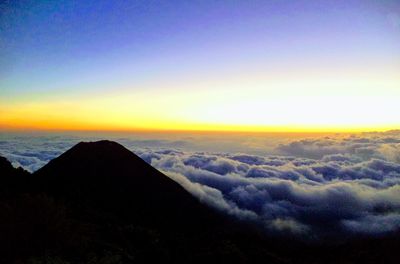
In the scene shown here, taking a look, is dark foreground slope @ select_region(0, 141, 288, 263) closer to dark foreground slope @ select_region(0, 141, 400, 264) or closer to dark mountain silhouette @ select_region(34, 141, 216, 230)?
dark foreground slope @ select_region(0, 141, 400, 264)

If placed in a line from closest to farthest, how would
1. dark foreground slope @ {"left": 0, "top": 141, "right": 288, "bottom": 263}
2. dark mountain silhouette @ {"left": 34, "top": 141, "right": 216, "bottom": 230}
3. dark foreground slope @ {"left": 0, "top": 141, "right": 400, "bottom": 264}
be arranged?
dark foreground slope @ {"left": 0, "top": 141, "right": 288, "bottom": 263} < dark foreground slope @ {"left": 0, "top": 141, "right": 400, "bottom": 264} < dark mountain silhouette @ {"left": 34, "top": 141, "right": 216, "bottom": 230}

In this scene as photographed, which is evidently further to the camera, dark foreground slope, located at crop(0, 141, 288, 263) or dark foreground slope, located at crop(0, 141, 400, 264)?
dark foreground slope, located at crop(0, 141, 400, 264)

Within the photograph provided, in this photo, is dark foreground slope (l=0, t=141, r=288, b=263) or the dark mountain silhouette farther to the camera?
the dark mountain silhouette

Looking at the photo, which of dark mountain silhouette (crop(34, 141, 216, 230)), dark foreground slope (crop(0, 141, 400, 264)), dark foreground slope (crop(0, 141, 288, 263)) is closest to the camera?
dark foreground slope (crop(0, 141, 288, 263))

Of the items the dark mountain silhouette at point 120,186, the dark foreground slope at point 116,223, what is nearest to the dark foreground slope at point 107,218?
the dark foreground slope at point 116,223

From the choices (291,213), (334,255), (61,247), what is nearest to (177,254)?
(61,247)

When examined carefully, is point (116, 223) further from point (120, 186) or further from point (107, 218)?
point (120, 186)

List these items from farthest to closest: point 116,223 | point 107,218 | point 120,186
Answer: point 120,186 < point 107,218 < point 116,223

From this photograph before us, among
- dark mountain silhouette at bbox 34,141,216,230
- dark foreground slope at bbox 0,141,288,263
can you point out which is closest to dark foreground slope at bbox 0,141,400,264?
dark foreground slope at bbox 0,141,288,263

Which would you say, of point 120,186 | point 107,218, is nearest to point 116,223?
point 107,218

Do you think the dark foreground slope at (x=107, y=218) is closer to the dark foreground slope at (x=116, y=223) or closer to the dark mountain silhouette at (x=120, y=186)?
the dark foreground slope at (x=116, y=223)
